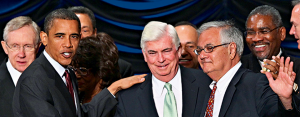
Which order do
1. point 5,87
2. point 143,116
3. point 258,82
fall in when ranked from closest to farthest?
point 258,82 → point 143,116 → point 5,87

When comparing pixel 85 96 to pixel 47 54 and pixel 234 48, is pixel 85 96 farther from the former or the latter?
pixel 234 48

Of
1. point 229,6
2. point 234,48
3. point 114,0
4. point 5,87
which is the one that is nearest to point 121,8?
point 114,0

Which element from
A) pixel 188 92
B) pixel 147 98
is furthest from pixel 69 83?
pixel 188 92

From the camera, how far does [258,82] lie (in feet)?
7.80

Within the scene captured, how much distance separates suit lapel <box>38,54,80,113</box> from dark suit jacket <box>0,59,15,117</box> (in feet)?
2.05

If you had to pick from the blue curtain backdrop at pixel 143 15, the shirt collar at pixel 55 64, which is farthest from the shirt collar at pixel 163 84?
the blue curtain backdrop at pixel 143 15

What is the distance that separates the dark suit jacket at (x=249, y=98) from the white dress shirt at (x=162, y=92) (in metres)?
0.21

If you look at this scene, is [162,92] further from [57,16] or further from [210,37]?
[57,16]

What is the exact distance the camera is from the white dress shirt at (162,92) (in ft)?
8.61

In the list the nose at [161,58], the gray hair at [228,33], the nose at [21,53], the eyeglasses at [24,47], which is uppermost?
the gray hair at [228,33]

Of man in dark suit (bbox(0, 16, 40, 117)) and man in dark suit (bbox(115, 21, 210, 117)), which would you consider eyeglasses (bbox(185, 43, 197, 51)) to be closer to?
man in dark suit (bbox(115, 21, 210, 117))

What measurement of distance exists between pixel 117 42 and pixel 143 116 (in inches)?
116

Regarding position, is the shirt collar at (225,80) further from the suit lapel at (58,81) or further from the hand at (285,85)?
the suit lapel at (58,81)

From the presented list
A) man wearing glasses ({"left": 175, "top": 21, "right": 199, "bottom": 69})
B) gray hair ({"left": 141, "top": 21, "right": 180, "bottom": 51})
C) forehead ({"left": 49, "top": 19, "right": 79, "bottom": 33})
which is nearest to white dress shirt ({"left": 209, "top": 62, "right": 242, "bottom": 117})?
gray hair ({"left": 141, "top": 21, "right": 180, "bottom": 51})
